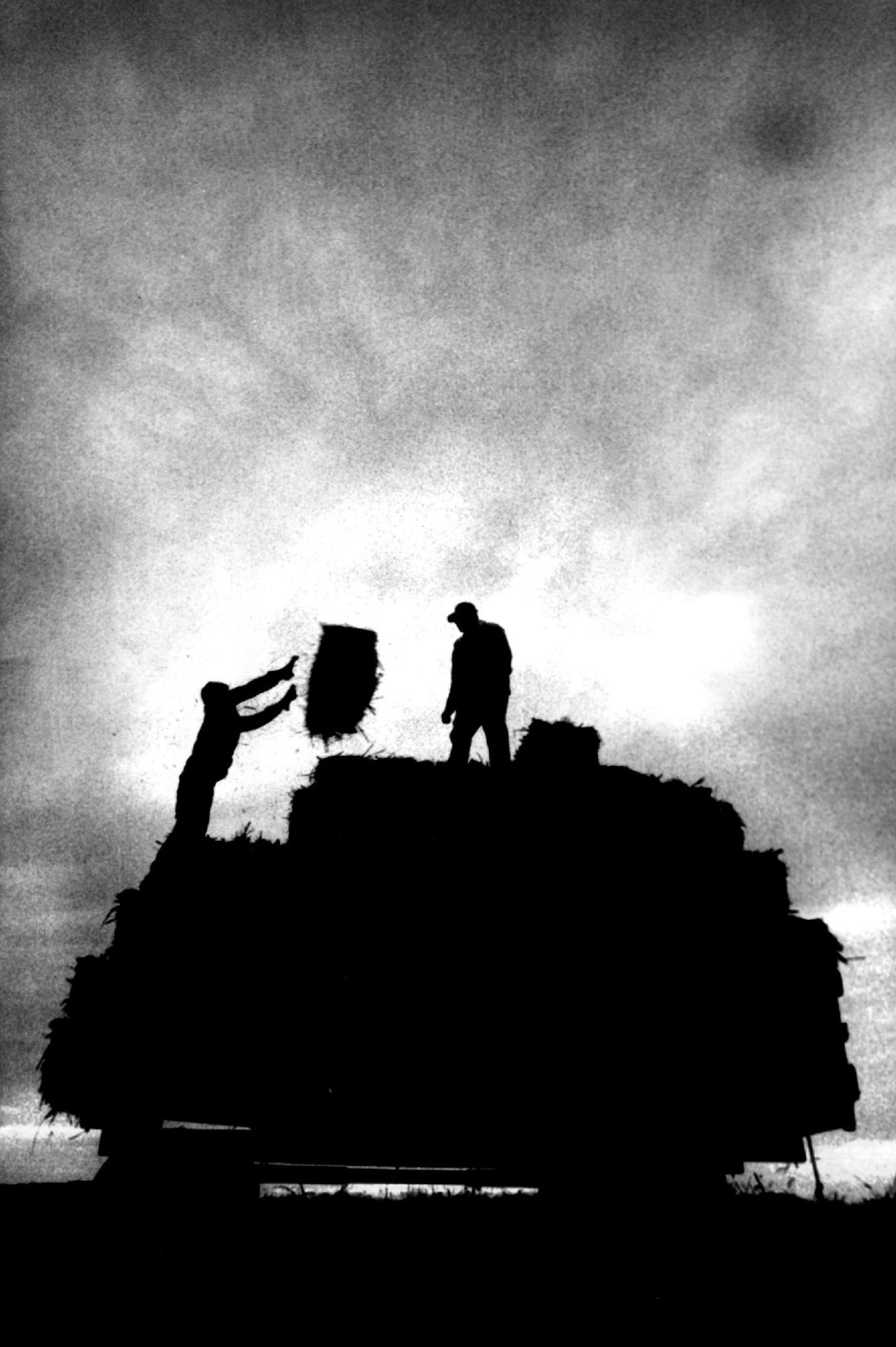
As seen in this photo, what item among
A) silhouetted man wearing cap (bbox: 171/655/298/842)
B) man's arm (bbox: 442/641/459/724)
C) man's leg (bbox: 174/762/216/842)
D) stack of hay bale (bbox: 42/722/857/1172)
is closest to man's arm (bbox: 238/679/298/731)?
silhouetted man wearing cap (bbox: 171/655/298/842)

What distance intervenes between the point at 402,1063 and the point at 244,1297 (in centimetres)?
81

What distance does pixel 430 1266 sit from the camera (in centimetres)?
267

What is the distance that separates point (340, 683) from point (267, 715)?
2.72ft

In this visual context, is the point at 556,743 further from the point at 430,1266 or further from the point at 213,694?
the point at 430,1266

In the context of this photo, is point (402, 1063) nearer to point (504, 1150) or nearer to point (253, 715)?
point (504, 1150)

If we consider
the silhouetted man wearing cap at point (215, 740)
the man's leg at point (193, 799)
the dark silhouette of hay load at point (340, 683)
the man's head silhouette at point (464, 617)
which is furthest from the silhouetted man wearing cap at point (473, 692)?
the man's leg at point (193, 799)

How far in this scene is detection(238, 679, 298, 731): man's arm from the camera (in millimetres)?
7039

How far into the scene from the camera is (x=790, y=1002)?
3033 mm

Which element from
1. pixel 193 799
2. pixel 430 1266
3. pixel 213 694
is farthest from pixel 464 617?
pixel 430 1266

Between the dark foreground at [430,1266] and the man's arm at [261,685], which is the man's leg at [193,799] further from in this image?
the dark foreground at [430,1266]

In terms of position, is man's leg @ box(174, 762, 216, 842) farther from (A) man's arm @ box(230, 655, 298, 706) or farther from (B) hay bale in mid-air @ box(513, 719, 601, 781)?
(B) hay bale in mid-air @ box(513, 719, 601, 781)

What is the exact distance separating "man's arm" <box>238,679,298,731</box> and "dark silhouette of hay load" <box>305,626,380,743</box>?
191 millimetres

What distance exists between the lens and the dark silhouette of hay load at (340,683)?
7.75 metres

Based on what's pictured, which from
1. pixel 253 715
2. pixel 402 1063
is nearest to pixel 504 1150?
pixel 402 1063
